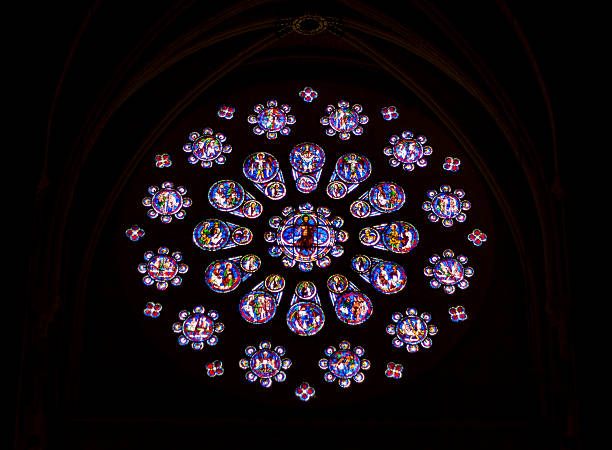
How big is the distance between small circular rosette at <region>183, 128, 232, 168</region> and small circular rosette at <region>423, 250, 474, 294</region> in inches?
160

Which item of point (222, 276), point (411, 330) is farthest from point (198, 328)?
point (411, 330)

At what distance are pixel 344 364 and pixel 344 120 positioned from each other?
14.2 feet

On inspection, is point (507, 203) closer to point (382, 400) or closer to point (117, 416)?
point (382, 400)

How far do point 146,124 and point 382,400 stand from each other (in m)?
6.04

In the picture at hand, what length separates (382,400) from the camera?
1478 centimetres

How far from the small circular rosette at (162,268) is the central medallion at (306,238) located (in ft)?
5.12

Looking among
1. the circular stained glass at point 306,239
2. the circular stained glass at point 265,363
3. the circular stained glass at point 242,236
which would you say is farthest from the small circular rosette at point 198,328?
the circular stained glass at point 306,239

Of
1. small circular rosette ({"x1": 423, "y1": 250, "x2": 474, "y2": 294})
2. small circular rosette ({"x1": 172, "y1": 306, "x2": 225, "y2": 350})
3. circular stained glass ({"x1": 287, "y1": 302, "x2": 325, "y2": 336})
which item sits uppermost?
small circular rosette ({"x1": 423, "y1": 250, "x2": 474, "y2": 294})

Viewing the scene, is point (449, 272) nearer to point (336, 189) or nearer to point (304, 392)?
point (336, 189)

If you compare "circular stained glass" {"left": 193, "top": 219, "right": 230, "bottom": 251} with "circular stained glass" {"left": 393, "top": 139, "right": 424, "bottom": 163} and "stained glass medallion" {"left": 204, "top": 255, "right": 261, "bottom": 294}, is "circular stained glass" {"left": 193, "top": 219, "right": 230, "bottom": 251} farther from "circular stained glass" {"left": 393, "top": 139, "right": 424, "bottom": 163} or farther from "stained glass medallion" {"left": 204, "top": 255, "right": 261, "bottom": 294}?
"circular stained glass" {"left": 393, "top": 139, "right": 424, "bottom": 163}

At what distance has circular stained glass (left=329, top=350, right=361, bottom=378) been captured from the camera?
1503 centimetres

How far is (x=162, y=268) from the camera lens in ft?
51.5

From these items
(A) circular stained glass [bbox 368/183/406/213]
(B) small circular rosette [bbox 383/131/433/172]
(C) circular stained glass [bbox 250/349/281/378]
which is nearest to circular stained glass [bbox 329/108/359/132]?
(B) small circular rosette [bbox 383/131/433/172]

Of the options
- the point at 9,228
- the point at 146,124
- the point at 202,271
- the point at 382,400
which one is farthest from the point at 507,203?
the point at 9,228
